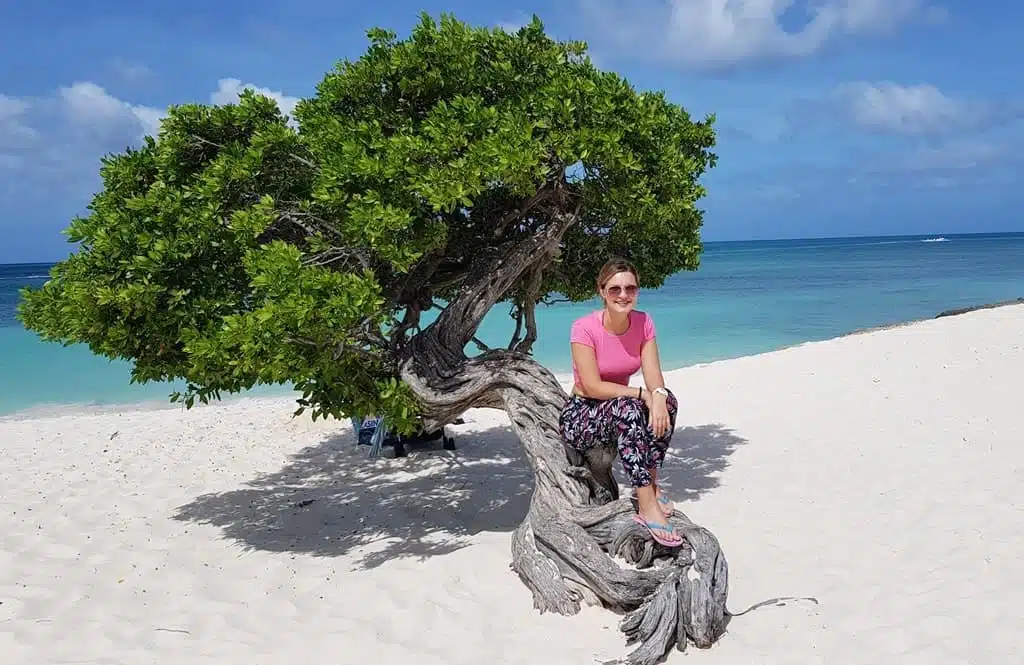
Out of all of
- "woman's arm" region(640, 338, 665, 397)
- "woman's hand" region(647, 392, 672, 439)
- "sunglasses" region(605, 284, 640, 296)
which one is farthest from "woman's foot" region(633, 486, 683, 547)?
"sunglasses" region(605, 284, 640, 296)

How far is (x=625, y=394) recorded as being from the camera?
17.6ft

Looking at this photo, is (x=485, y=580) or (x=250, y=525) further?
(x=250, y=525)

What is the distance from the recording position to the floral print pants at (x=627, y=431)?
5203 mm

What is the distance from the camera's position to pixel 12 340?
30.8 m

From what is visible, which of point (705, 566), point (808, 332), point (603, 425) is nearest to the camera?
point (705, 566)

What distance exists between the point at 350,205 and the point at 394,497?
12.6ft

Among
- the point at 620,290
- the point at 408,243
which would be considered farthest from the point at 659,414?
the point at 408,243

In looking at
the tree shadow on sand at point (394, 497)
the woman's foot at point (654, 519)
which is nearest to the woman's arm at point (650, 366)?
the woman's foot at point (654, 519)

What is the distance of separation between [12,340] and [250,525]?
2937 centimetres

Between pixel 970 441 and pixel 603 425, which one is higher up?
pixel 603 425

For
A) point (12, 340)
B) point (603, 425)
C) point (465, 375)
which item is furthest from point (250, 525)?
point (12, 340)

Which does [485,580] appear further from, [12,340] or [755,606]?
[12,340]

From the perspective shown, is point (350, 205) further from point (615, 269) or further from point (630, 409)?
point (630, 409)

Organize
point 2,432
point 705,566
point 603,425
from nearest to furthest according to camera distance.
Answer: point 705,566 → point 603,425 → point 2,432
